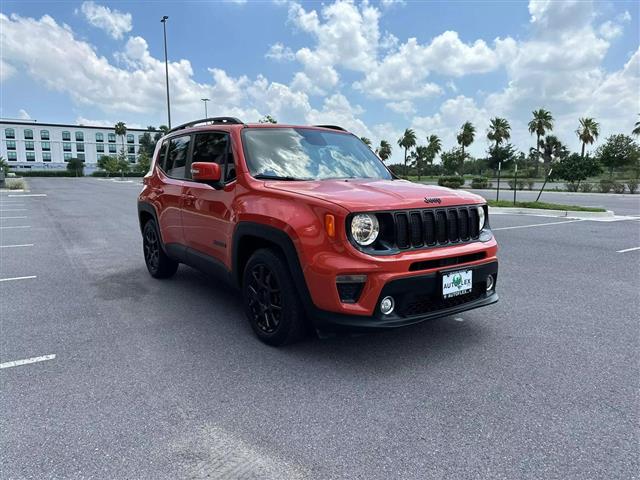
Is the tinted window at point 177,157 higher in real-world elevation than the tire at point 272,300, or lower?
higher

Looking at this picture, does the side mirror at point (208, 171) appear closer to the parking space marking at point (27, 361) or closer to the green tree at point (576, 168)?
the parking space marking at point (27, 361)

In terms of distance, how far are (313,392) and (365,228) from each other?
3.83 feet

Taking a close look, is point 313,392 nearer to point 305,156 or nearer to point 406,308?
point 406,308

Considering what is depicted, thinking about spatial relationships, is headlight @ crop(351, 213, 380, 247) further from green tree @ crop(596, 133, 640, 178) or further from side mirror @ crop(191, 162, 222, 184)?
green tree @ crop(596, 133, 640, 178)

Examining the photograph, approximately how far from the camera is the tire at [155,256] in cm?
586

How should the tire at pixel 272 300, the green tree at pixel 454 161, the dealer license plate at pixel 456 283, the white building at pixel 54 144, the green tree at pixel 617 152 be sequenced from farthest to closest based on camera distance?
the white building at pixel 54 144, the green tree at pixel 454 161, the green tree at pixel 617 152, the tire at pixel 272 300, the dealer license plate at pixel 456 283

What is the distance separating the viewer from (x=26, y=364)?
3461 millimetres

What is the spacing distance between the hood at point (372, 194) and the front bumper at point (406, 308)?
53cm

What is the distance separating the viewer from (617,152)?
53500 millimetres

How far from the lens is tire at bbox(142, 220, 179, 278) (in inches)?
231

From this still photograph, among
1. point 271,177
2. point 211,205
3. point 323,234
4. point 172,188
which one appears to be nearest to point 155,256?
point 172,188

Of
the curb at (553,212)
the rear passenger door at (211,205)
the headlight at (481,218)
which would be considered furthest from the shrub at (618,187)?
the rear passenger door at (211,205)

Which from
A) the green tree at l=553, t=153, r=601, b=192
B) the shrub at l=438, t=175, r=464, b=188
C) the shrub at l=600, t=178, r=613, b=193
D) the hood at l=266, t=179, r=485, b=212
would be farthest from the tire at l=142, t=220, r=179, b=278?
the shrub at l=438, t=175, r=464, b=188

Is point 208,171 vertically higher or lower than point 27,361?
higher
